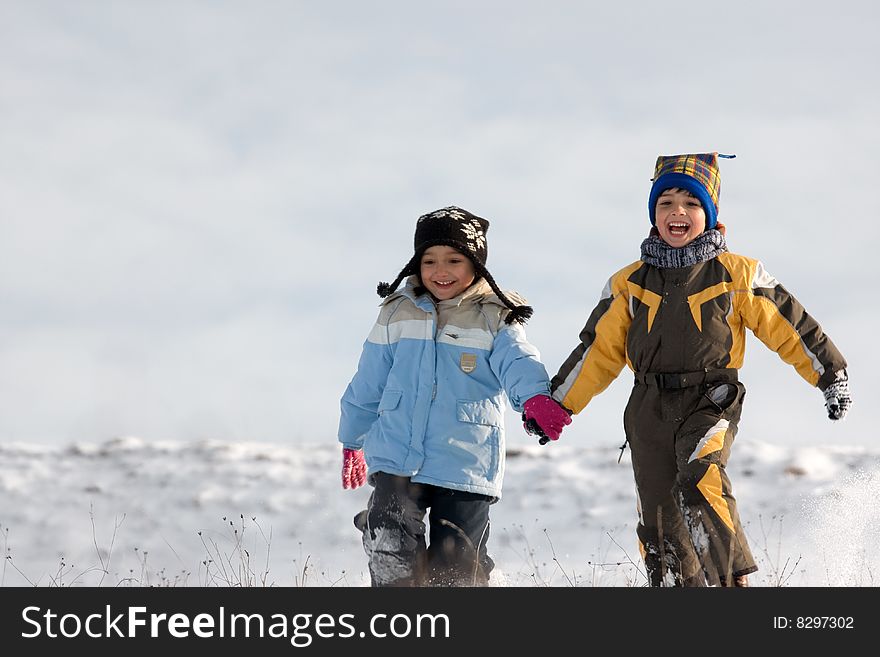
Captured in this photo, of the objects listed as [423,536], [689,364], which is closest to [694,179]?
[689,364]

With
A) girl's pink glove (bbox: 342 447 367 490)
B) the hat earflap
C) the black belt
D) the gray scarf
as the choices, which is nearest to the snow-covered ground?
girl's pink glove (bbox: 342 447 367 490)

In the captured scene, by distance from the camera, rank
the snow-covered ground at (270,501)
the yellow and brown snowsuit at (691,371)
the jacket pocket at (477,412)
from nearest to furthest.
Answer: the yellow and brown snowsuit at (691,371), the jacket pocket at (477,412), the snow-covered ground at (270,501)

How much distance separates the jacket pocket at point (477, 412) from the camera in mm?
4918

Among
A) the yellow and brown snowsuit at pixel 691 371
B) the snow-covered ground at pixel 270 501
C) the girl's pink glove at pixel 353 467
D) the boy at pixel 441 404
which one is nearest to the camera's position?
the yellow and brown snowsuit at pixel 691 371

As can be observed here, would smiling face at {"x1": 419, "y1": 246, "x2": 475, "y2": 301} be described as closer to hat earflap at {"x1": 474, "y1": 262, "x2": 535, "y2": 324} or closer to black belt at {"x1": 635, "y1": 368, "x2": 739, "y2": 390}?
hat earflap at {"x1": 474, "y1": 262, "x2": 535, "y2": 324}

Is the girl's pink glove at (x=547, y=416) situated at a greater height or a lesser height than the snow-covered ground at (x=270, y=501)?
lesser

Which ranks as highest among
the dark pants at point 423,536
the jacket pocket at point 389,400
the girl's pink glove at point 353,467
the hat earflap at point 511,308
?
the hat earflap at point 511,308

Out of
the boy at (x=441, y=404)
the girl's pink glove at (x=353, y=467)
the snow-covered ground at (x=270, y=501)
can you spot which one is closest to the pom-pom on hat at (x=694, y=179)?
the boy at (x=441, y=404)

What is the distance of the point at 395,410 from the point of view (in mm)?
4980

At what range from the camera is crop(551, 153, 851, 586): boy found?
4.34 meters

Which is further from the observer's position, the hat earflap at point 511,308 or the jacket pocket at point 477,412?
the hat earflap at point 511,308

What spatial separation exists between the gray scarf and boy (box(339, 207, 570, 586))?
2.49 feet

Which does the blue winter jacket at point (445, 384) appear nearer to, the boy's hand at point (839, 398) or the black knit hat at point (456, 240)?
the black knit hat at point (456, 240)
